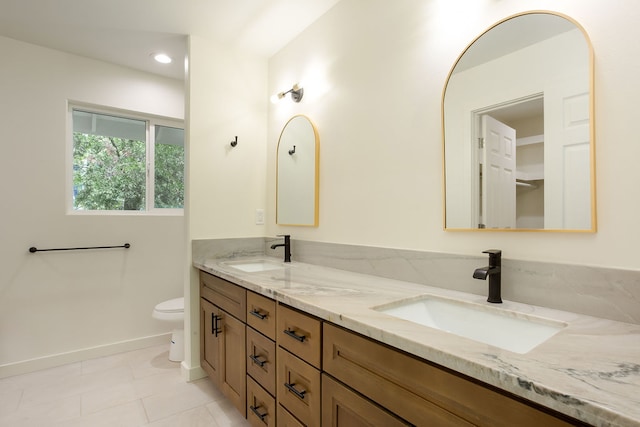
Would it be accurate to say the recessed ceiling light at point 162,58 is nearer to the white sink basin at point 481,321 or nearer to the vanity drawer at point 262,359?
the vanity drawer at point 262,359

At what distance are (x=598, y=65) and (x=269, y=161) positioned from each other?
2013mm

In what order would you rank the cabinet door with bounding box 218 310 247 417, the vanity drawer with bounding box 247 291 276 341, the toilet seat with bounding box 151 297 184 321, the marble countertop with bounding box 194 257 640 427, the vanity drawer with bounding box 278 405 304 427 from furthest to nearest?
the toilet seat with bounding box 151 297 184 321 < the cabinet door with bounding box 218 310 247 417 < the vanity drawer with bounding box 247 291 276 341 < the vanity drawer with bounding box 278 405 304 427 < the marble countertop with bounding box 194 257 640 427

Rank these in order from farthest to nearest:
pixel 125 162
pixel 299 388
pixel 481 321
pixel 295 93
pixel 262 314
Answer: pixel 125 162 < pixel 295 93 < pixel 262 314 < pixel 299 388 < pixel 481 321

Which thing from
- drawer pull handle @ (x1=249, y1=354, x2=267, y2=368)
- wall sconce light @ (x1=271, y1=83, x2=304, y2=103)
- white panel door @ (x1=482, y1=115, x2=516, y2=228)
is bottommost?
drawer pull handle @ (x1=249, y1=354, x2=267, y2=368)

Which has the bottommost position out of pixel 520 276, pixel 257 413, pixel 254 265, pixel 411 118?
pixel 257 413

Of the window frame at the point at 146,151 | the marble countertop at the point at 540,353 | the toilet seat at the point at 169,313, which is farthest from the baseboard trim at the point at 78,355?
the marble countertop at the point at 540,353

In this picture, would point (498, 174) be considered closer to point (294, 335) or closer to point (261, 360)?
point (294, 335)

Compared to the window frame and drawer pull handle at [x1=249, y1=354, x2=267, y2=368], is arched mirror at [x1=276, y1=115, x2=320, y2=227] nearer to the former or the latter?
drawer pull handle at [x1=249, y1=354, x2=267, y2=368]

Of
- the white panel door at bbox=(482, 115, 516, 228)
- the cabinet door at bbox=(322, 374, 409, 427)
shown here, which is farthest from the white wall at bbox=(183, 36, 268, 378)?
the white panel door at bbox=(482, 115, 516, 228)

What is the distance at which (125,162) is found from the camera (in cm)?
289

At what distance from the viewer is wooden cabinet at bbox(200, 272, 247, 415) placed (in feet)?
5.44

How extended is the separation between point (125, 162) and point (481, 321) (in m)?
3.00

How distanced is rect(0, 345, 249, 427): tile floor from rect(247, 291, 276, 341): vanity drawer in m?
0.71

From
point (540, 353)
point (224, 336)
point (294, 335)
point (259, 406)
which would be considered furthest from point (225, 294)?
point (540, 353)
